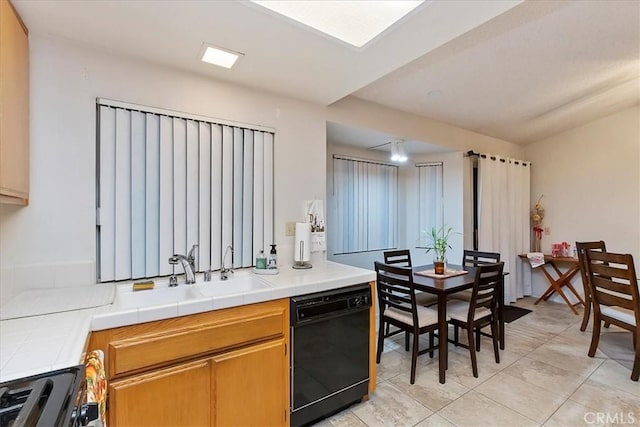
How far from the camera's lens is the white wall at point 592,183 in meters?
3.95

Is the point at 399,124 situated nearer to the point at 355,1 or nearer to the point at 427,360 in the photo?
the point at 355,1

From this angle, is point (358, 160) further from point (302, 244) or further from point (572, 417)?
point (572, 417)

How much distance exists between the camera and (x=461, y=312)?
259cm

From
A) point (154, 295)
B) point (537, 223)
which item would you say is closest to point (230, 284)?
point (154, 295)

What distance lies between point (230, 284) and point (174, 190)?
0.74 m

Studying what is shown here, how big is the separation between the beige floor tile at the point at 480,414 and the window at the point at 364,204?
2.11 meters

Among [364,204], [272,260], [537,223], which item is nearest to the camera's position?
[272,260]

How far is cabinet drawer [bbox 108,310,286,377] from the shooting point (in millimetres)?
1297

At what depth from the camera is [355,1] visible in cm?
165

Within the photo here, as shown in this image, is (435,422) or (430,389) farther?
(430,389)

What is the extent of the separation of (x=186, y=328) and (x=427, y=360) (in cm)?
224

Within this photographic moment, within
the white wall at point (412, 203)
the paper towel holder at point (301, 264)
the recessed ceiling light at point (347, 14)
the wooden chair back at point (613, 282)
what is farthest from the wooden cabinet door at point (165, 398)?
the wooden chair back at point (613, 282)

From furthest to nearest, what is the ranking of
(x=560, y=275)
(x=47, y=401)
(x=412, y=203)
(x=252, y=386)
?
(x=412, y=203) → (x=560, y=275) → (x=252, y=386) → (x=47, y=401)

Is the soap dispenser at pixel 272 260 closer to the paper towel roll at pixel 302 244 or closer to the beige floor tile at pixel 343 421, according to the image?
the paper towel roll at pixel 302 244
